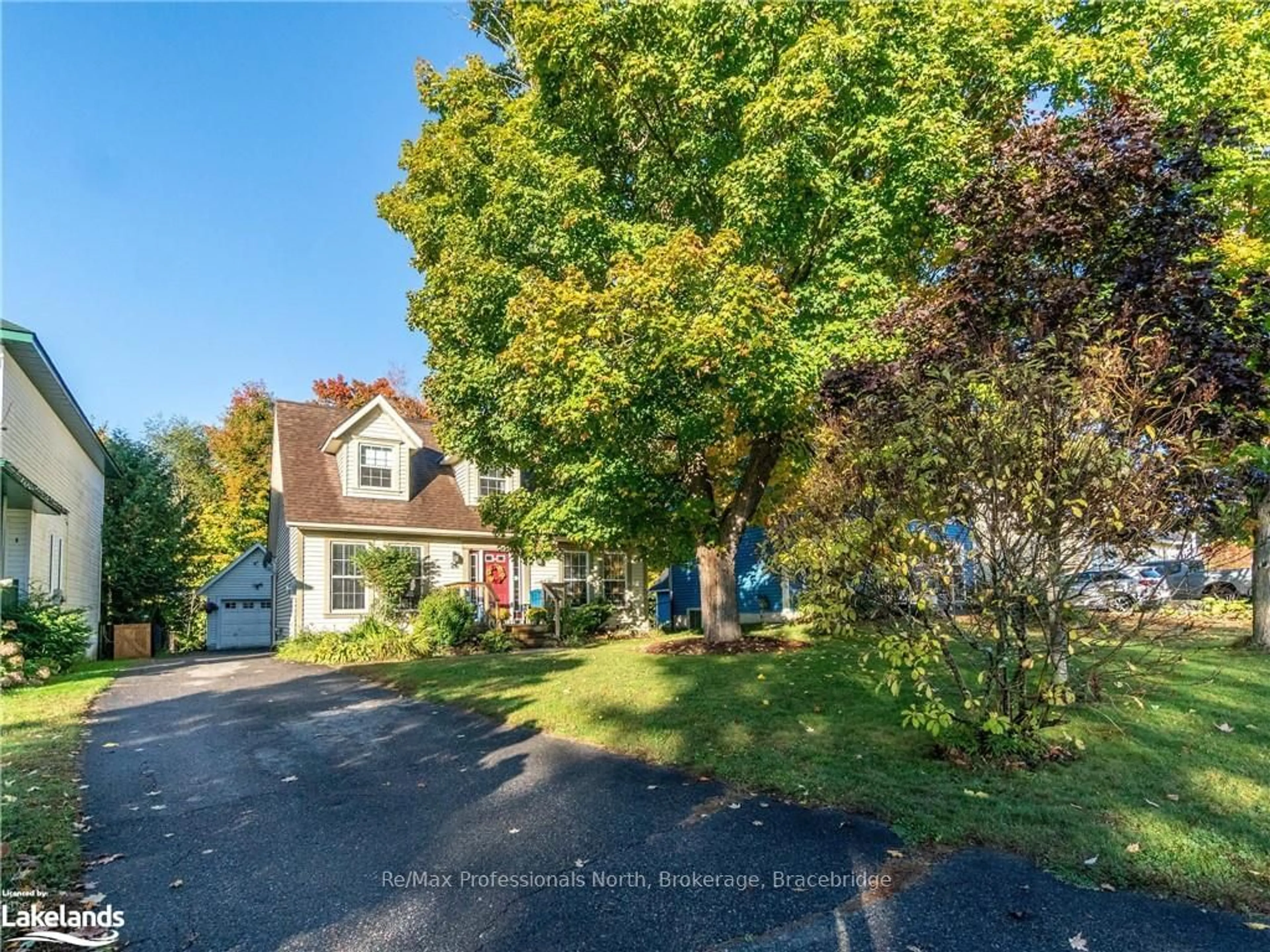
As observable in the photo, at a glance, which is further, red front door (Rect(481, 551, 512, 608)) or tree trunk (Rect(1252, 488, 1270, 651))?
red front door (Rect(481, 551, 512, 608))

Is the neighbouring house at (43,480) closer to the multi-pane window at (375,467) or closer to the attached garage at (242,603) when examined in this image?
the attached garage at (242,603)

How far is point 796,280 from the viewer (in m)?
11.5

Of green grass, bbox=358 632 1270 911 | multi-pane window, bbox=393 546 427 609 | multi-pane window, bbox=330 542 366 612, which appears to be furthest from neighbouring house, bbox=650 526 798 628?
green grass, bbox=358 632 1270 911

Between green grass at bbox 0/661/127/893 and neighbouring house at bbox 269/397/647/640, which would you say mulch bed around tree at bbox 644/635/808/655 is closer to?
neighbouring house at bbox 269/397/647/640

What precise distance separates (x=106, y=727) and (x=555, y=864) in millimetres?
6720

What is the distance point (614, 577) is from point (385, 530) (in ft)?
22.1

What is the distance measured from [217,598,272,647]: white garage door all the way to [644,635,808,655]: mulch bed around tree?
1701 centimetres

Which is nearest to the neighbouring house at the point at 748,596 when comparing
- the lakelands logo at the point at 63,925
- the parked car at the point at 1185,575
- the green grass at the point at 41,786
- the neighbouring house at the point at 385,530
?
the neighbouring house at the point at 385,530

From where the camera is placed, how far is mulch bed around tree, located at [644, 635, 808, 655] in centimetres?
1177

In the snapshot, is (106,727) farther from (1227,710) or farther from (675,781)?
(1227,710)

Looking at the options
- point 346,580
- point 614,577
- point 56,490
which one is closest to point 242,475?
point 56,490

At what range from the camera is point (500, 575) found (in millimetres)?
19250

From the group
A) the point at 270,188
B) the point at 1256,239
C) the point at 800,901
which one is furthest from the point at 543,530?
the point at 1256,239

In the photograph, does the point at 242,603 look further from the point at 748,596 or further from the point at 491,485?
the point at 748,596
